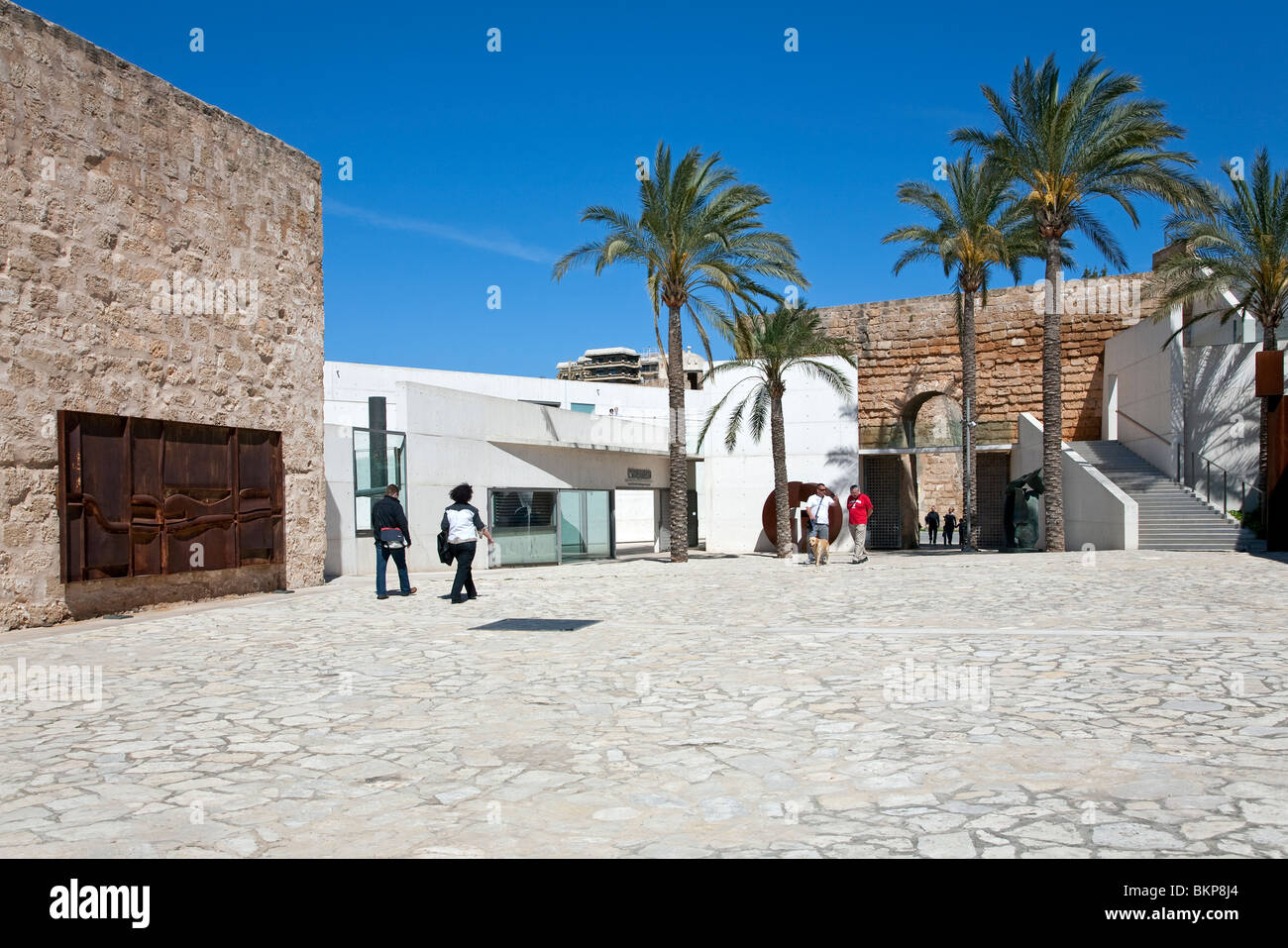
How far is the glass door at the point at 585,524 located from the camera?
85.4ft

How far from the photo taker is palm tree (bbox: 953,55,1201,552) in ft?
71.7

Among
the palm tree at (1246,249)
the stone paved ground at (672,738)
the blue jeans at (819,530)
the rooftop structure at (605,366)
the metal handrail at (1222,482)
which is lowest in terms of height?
the stone paved ground at (672,738)

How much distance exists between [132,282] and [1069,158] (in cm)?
1987

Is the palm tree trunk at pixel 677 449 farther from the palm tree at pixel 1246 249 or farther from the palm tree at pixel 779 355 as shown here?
the palm tree at pixel 1246 249

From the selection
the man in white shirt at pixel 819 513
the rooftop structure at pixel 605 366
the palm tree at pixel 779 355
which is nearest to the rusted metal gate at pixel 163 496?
the man in white shirt at pixel 819 513

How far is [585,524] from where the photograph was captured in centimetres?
2683

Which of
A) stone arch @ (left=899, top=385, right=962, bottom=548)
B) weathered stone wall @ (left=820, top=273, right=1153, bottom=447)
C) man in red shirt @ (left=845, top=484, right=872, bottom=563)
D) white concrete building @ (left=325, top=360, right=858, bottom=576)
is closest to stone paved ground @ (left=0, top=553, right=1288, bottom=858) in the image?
white concrete building @ (left=325, top=360, right=858, bottom=576)

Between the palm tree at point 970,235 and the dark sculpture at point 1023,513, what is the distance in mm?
1075

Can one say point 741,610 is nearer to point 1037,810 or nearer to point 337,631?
point 337,631

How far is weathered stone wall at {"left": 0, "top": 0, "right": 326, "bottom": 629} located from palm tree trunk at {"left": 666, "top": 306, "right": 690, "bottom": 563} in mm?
10495

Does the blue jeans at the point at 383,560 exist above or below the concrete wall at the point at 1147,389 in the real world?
below

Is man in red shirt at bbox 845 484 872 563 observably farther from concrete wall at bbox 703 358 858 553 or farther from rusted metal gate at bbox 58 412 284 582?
rusted metal gate at bbox 58 412 284 582

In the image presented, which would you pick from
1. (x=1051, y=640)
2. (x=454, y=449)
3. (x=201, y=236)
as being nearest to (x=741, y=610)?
(x=1051, y=640)
